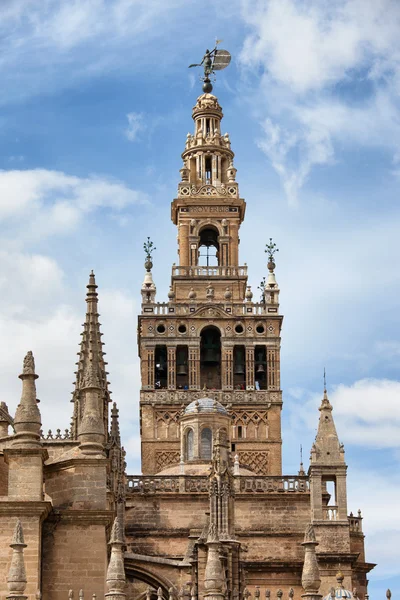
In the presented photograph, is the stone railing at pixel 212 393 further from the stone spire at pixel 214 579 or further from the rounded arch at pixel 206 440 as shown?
the stone spire at pixel 214 579

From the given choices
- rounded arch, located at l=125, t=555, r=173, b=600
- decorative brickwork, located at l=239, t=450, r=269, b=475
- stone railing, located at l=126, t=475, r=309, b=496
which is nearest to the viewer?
rounded arch, located at l=125, t=555, r=173, b=600

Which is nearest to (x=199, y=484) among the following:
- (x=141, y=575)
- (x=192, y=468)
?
(x=192, y=468)

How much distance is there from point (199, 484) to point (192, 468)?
1.96m

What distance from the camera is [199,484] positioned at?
225 feet

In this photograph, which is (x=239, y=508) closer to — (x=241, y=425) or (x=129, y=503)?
(x=129, y=503)

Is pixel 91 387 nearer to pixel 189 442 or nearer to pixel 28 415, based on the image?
pixel 28 415

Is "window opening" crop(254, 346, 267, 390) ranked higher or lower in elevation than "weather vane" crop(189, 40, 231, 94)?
lower

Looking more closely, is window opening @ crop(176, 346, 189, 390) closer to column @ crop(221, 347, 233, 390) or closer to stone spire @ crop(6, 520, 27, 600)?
column @ crop(221, 347, 233, 390)

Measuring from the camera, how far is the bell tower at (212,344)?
83.7 m

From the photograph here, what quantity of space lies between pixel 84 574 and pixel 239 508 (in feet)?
78.2

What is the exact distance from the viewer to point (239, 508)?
222 feet

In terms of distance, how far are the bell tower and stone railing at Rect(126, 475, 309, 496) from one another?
1227 cm

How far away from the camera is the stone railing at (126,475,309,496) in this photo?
224 feet

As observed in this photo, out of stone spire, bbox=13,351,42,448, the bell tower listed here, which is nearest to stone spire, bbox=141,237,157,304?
the bell tower
